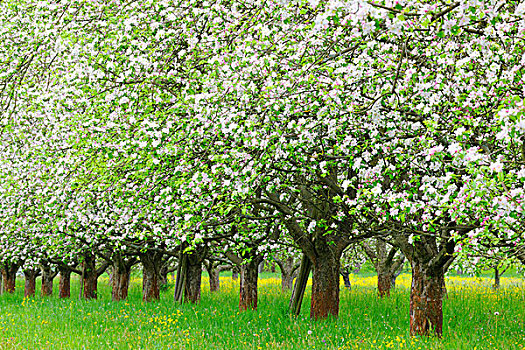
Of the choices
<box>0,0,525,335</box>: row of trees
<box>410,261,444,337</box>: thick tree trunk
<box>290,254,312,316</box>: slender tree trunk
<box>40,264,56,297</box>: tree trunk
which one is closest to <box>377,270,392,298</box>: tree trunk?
<box>290,254,312,316</box>: slender tree trunk

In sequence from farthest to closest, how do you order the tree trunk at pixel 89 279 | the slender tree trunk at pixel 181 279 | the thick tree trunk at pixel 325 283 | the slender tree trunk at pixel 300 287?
1. the tree trunk at pixel 89 279
2. the slender tree trunk at pixel 181 279
3. the slender tree trunk at pixel 300 287
4. the thick tree trunk at pixel 325 283

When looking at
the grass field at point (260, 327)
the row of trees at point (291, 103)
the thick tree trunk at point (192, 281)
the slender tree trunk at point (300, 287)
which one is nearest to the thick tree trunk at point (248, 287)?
the grass field at point (260, 327)

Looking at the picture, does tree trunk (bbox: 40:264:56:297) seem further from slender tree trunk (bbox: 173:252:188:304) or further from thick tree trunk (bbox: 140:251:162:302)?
slender tree trunk (bbox: 173:252:188:304)

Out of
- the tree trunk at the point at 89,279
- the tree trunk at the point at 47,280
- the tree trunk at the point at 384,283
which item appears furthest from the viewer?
the tree trunk at the point at 47,280

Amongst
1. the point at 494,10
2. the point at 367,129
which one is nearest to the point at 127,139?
the point at 367,129

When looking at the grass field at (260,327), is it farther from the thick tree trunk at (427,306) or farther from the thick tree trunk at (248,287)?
the thick tree trunk at (248,287)

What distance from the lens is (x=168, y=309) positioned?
17.5 meters

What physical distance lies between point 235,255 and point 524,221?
42.0 feet

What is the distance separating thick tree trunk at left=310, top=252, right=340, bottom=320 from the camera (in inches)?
549

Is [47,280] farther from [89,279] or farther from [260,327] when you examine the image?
[260,327]

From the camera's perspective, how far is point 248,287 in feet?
59.0

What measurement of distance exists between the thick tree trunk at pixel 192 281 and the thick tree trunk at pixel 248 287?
364cm

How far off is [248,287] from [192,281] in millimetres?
4710

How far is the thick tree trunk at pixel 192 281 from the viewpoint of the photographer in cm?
2132
